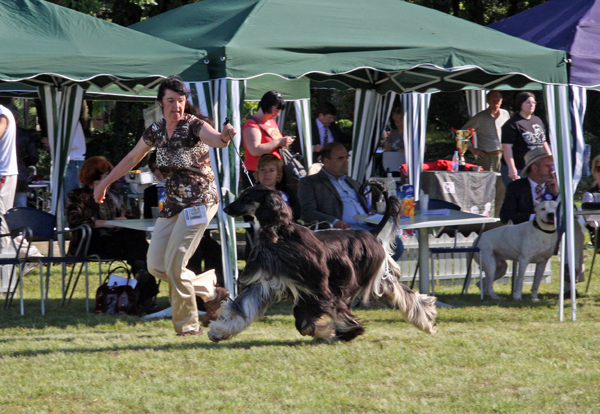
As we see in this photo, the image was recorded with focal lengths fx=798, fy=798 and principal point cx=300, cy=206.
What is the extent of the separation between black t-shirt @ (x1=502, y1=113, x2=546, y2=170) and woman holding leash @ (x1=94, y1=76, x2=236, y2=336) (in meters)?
4.85

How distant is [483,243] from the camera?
676 centimetres

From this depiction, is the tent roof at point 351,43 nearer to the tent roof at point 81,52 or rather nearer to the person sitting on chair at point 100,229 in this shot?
the tent roof at point 81,52

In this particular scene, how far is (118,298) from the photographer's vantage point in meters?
6.00

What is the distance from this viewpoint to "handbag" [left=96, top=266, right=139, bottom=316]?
19.6 ft

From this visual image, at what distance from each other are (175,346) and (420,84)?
4378mm

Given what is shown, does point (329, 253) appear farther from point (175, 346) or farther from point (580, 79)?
point (580, 79)

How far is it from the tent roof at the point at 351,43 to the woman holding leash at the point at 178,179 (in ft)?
2.13

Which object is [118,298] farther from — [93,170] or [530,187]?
[530,187]

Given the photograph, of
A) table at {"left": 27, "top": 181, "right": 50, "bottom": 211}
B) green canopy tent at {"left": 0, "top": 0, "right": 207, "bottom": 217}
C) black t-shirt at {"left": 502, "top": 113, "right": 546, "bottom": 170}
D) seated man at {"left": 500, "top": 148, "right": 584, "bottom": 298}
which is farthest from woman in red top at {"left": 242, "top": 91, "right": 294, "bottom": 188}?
table at {"left": 27, "top": 181, "right": 50, "bottom": 211}

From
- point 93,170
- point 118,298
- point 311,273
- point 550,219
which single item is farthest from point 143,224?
point 550,219

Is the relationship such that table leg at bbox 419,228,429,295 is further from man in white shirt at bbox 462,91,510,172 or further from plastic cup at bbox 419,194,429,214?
man in white shirt at bbox 462,91,510,172

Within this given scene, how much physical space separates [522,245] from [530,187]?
2.16ft

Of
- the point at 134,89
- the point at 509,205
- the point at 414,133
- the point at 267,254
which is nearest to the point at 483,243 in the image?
the point at 509,205

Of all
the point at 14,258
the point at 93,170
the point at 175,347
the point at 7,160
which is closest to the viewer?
the point at 175,347
